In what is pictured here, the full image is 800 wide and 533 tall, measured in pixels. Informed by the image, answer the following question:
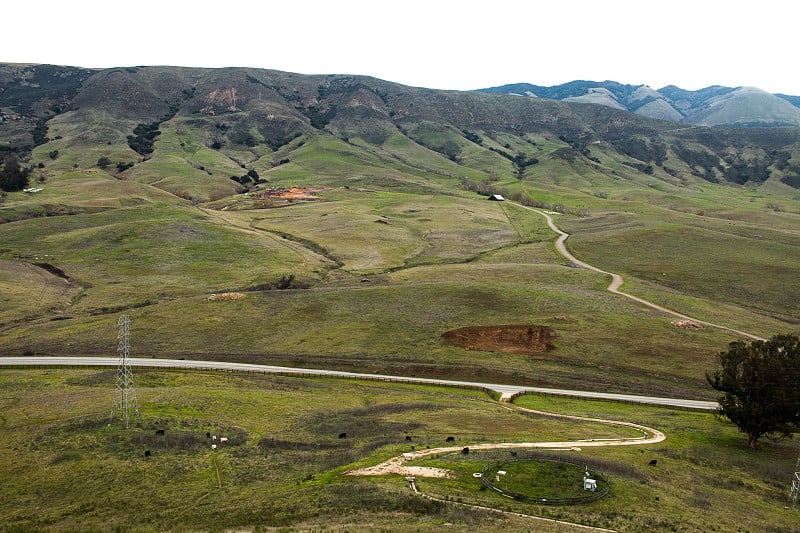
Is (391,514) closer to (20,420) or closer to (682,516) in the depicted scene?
(682,516)

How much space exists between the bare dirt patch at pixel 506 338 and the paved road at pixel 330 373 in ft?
34.2

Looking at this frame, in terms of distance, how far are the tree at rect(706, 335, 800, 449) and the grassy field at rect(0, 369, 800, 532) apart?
2.24 meters

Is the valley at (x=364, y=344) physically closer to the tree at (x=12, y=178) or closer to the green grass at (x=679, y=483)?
the green grass at (x=679, y=483)

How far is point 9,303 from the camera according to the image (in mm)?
85750

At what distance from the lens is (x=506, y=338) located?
75000 millimetres

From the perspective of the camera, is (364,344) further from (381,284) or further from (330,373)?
(381,284)

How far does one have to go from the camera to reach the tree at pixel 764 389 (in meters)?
43.4

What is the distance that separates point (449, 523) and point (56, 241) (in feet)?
416

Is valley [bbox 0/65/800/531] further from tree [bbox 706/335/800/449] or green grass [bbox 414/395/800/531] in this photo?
tree [bbox 706/335/800/449]

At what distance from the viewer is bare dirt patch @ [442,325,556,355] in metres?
72.3

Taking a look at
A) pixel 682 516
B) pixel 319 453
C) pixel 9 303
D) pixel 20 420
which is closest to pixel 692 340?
pixel 682 516

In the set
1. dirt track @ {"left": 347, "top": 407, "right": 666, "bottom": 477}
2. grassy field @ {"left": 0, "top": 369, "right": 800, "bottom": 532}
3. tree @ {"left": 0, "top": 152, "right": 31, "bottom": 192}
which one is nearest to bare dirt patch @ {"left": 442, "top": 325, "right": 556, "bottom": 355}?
grassy field @ {"left": 0, "top": 369, "right": 800, "bottom": 532}

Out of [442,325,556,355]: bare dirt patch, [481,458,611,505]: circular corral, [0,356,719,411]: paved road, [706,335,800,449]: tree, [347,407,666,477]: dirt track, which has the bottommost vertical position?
[0,356,719,411]: paved road

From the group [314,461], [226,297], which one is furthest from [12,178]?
[314,461]
